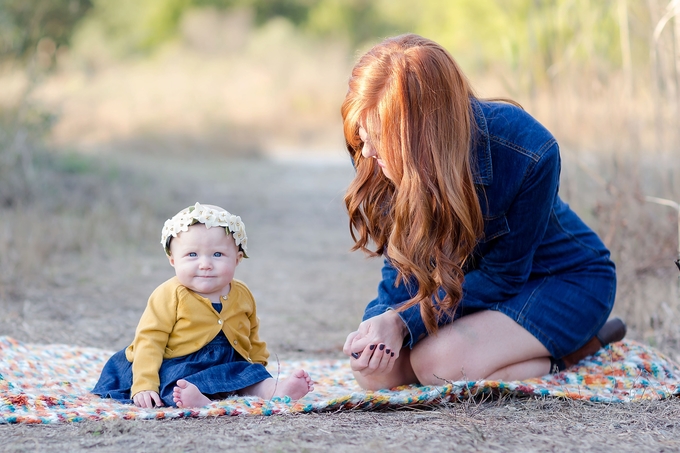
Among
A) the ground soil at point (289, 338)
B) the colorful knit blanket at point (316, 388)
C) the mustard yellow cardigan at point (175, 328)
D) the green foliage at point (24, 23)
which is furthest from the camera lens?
the green foliage at point (24, 23)

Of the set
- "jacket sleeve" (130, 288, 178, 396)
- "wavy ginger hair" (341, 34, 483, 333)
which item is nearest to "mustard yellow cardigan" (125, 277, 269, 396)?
"jacket sleeve" (130, 288, 178, 396)

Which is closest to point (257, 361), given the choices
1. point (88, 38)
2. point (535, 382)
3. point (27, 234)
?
point (535, 382)

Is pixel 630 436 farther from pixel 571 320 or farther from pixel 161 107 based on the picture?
pixel 161 107

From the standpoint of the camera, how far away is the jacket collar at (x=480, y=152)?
219cm

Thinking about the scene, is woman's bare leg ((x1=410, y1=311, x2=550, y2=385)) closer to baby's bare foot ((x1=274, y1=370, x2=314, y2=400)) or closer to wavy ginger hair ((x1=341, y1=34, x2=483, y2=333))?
wavy ginger hair ((x1=341, y1=34, x2=483, y2=333))

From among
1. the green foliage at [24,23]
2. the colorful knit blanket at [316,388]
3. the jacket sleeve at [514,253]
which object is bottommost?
the colorful knit blanket at [316,388]

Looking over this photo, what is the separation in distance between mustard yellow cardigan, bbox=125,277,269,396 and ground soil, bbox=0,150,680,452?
0.22 m

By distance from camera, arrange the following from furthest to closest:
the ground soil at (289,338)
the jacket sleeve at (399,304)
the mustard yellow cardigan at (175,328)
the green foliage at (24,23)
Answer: the green foliage at (24,23) → the jacket sleeve at (399,304) → the mustard yellow cardigan at (175,328) → the ground soil at (289,338)

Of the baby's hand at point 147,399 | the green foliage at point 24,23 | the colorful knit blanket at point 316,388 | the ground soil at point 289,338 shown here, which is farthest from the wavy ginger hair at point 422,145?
the green foliage at point 24,23

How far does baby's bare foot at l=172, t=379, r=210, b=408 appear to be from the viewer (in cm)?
→ 205

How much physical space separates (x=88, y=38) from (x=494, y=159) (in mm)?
18268

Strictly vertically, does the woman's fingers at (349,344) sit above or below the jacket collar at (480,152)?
below

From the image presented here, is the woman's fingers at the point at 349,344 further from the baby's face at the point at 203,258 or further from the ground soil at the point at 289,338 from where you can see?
the baby's face at the point at 203,258

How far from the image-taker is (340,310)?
12.8 feet
